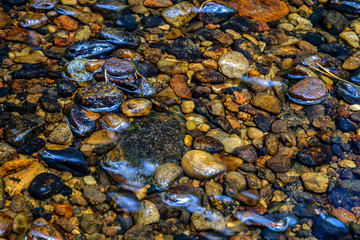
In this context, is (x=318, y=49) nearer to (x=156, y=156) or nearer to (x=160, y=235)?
(x=156, y=156)

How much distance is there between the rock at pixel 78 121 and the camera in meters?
3.35

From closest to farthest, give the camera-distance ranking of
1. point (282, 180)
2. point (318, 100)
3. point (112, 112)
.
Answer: point (282, 180)
point (112, 112)
point (318, 100)

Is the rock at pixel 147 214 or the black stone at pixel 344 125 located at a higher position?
the black stone at pixel 344 125

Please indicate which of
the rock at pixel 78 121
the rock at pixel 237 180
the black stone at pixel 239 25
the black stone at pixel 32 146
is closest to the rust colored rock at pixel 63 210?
the black stone at pixel 32 146

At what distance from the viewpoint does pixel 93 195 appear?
2908mm

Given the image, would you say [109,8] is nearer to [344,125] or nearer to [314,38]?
[314,38]

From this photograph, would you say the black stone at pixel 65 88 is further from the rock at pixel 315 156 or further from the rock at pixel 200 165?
the rock at pixel 315 156

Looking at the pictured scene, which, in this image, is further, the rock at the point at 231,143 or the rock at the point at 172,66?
the rock at the point at 172,66

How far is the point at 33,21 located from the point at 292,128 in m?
3.85

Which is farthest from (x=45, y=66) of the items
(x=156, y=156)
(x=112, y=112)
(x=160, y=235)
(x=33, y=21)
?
(x=160, y=235)

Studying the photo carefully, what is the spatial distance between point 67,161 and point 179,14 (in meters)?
2.82

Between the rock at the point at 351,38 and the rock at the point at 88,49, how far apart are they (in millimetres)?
3425

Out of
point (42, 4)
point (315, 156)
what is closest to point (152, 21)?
point (42, 4)

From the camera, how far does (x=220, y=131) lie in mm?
3570
